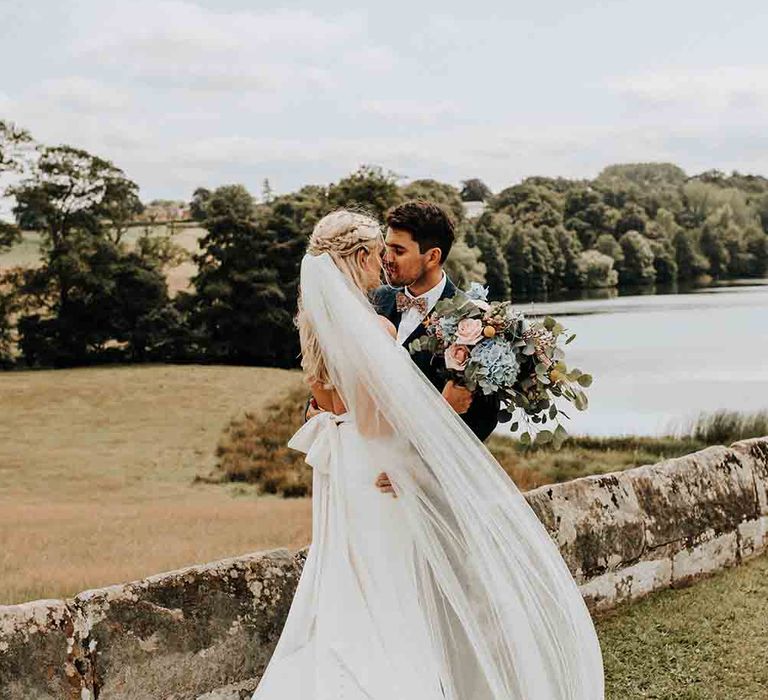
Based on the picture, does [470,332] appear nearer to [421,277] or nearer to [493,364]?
[493,364]

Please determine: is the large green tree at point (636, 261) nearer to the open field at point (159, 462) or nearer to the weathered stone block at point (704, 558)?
the open field at point (159, 462)

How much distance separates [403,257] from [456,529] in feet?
3.11

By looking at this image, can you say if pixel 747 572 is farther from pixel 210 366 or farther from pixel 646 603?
pixel 210 366

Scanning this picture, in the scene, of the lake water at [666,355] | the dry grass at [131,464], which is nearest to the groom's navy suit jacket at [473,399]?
the dry grass at [131,464]

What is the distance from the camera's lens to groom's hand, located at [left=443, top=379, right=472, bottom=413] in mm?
3098

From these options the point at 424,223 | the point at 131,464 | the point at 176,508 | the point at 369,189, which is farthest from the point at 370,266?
the point at 369,189

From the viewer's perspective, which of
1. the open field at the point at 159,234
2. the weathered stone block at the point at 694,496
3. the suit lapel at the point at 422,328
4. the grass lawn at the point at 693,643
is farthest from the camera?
the open field at the point at 159,234

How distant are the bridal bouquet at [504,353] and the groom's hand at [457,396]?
0.02 metres

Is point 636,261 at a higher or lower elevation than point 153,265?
lower

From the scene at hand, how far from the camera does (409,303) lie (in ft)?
11.6

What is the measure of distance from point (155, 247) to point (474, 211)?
1658 cm

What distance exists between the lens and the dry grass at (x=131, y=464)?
1641 cm

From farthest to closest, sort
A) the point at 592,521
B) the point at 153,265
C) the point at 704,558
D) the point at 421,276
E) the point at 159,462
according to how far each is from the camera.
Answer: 1. the point at 153,265
2. the point at 159,462
3. the point at 704,558
4. the point at 592,521
5. the point at 421,276

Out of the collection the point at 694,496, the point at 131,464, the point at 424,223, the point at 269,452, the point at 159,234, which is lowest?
the point at 131,464
